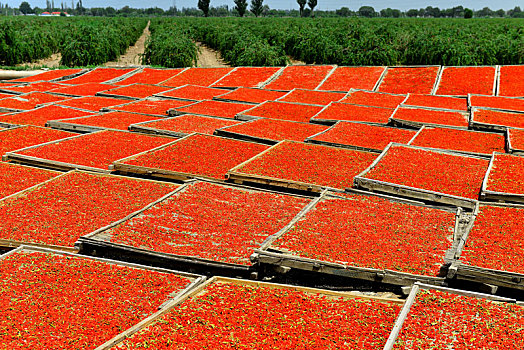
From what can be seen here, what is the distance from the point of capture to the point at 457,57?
85.0ft

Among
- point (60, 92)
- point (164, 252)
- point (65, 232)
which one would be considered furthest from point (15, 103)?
point (164, 252)

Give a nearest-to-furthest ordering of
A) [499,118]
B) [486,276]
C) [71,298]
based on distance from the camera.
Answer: [71,298] < [486,276] < [499,118]

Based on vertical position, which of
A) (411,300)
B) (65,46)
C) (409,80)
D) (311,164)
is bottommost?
(411,300)

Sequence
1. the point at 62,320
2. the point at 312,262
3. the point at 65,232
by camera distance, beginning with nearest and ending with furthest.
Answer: the point at 62,320 < the point at 312,262 < the point at 65,232

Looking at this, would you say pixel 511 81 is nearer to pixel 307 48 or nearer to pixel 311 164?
pixel 311 164

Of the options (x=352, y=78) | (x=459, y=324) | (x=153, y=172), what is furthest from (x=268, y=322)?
(x=352, y=78)

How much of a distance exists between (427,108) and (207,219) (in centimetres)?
950

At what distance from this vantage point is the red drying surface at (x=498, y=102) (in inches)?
597

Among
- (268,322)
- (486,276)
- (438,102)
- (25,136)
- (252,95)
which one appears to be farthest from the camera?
(252,95)

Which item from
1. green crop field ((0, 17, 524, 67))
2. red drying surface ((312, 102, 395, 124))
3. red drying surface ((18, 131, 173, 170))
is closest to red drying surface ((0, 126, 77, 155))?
red drying surface ((18, 131, 173, 170))

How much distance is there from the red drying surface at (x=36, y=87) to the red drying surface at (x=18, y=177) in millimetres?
9692

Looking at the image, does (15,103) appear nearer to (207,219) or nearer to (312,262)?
(207,219)

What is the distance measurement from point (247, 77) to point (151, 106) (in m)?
5.71

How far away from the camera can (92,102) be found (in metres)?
17.7
